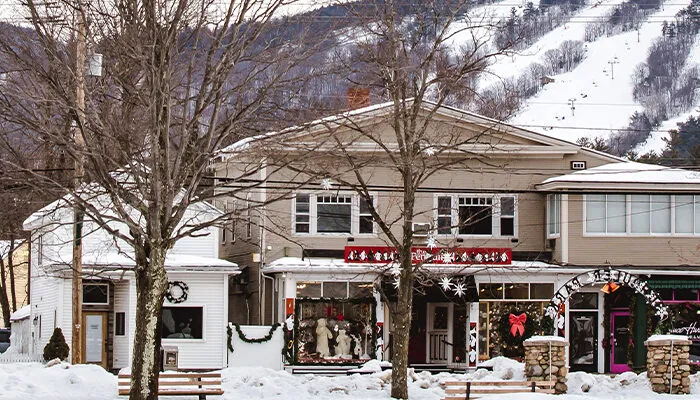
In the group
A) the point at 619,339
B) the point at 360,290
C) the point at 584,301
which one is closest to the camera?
the point at 360,290

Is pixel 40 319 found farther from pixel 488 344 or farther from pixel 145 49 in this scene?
pixel 145 49

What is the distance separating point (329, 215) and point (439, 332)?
6226mm

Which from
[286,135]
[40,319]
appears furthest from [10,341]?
[286,135]

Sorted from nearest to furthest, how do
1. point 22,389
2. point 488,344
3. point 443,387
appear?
point 22,389
point 443,387
point 488,344

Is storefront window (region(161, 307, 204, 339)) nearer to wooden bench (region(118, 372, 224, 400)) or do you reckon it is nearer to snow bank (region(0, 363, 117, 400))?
snow bank (region(0, 363, 117, 400))

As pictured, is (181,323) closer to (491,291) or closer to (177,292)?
(177,292)

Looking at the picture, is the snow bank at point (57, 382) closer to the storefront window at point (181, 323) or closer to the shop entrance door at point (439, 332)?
the storefront window at point (181, 323)

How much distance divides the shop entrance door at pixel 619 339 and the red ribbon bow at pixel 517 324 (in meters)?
3.25

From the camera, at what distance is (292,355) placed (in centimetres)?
4266

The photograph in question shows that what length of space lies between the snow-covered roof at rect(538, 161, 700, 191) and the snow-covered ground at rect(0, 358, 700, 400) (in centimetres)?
1332

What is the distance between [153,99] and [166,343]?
843 inches

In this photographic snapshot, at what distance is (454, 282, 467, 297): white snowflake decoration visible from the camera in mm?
43094

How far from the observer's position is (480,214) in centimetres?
4491

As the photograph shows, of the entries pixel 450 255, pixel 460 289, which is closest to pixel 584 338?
pixel 460 289
